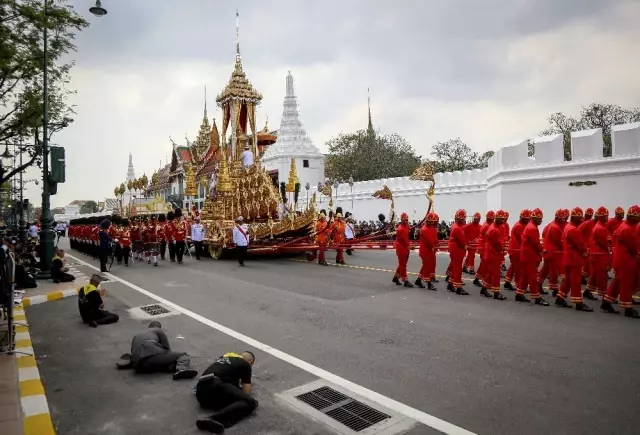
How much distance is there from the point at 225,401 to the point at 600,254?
22.6ft

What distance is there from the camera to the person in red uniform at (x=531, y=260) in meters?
8.07

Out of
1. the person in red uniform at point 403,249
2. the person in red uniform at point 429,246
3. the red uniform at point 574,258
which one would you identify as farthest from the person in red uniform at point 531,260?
the person in red uniform at point 403,249

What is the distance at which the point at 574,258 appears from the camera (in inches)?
300

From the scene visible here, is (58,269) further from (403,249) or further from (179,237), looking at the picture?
(403,249)

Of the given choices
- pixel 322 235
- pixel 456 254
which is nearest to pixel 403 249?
pixel 456 254

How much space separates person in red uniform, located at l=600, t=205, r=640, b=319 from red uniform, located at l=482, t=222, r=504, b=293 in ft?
5.87

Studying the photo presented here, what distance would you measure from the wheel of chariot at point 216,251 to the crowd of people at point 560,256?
869cm

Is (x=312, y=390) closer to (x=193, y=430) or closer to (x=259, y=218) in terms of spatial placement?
(x=193, y=430)

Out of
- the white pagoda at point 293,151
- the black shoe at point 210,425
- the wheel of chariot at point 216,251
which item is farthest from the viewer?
the white pagoda at point 293,151

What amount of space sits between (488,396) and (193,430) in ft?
8.62

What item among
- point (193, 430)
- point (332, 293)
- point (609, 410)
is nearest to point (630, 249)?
point (609, 410)

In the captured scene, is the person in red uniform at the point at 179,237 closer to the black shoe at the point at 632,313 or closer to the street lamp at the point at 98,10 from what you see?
the street lamp at the point at 98,10

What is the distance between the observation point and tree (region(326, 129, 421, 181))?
38.4m

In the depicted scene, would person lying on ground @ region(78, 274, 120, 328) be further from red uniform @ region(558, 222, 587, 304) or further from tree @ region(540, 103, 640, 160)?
tree @ region(540, 103, 640, 160)
